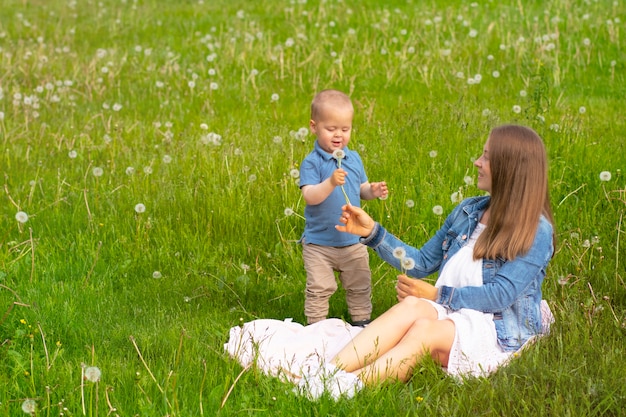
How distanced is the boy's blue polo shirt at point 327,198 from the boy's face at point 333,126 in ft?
0.20

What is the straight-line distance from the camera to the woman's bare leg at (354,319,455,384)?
12.3 ft

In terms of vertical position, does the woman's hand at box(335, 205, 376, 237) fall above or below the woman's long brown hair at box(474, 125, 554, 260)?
below

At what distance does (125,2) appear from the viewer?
1368 centimetres

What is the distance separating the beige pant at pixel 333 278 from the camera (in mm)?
4504

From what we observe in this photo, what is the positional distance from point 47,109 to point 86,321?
4.29 meters

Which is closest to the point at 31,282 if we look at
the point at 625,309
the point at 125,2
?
the point at 625,309

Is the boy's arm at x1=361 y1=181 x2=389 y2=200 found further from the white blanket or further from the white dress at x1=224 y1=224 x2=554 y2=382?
the white blanket

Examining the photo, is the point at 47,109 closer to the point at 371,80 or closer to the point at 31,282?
the point at 371,80

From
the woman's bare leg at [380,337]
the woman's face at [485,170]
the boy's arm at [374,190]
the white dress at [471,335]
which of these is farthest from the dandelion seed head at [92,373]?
the woman's face at [485,170]

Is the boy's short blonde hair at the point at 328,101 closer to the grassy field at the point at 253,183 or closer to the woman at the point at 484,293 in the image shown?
the woman at the point at 484,293

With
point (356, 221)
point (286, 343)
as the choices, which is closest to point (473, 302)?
point (356, 221)

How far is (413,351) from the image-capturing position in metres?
3.80

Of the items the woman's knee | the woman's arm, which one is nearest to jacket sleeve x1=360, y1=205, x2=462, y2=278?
the woman's arm

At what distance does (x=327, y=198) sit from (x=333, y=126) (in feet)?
1.20
